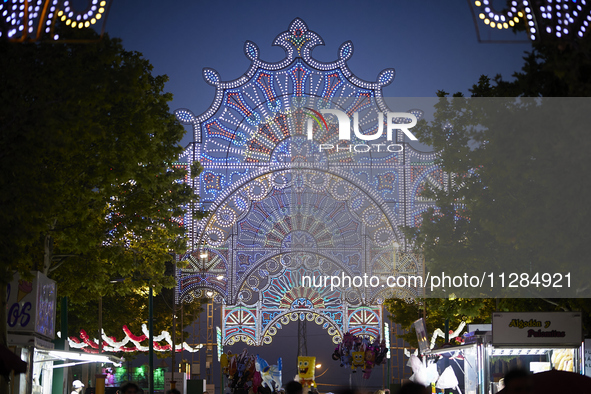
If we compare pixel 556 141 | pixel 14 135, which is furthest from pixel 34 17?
pixel 556 141

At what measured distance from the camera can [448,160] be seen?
86.5 feet

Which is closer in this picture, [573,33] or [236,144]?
[573,33]

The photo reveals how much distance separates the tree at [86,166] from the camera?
45.5ft

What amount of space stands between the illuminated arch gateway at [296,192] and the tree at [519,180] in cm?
580

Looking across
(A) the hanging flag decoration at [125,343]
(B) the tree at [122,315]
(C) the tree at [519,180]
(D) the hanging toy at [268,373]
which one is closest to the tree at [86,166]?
(C) the tree at [519,180]

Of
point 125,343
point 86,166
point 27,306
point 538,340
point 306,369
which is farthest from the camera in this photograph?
point 125,343

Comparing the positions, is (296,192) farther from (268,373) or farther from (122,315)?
(122,315)

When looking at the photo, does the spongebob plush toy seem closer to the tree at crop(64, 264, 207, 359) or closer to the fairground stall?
the tree at crop(64, 264, 207, 359)

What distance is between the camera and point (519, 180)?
20.4m

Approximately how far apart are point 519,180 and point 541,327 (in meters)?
4.56

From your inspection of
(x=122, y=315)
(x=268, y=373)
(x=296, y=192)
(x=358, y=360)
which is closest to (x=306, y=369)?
(x=268, y=373)

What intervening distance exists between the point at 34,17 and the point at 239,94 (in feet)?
84.2

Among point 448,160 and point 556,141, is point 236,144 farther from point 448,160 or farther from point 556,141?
point 556,141

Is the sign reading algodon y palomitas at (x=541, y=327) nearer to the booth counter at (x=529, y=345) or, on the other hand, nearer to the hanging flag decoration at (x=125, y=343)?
the booth counter at (x=529, y=345)
